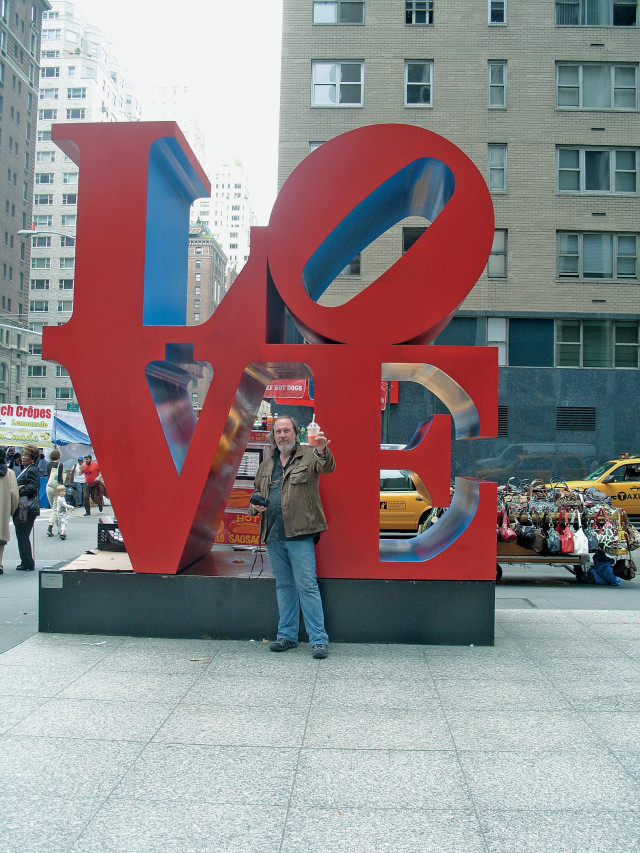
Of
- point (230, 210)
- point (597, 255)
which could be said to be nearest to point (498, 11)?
point (597, 255)

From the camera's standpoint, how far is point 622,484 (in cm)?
1773

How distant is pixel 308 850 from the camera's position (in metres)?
3.01

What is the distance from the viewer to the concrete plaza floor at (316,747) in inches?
124

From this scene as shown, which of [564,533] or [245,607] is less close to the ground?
[564,533]

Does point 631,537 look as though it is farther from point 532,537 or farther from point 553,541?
point 532,537

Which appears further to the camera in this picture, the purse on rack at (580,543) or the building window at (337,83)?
the building window at (337,83)

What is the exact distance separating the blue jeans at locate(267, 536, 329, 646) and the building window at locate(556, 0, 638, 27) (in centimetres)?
2610

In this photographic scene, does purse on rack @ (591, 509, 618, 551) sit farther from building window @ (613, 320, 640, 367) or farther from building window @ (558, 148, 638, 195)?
building window @ (558, 148, 638, 195)

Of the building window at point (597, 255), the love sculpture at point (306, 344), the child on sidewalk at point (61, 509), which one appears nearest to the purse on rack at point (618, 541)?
the love sculpture at point (306, 344)

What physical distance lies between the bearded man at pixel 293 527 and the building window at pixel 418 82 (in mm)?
22569

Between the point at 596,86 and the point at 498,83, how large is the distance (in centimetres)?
351

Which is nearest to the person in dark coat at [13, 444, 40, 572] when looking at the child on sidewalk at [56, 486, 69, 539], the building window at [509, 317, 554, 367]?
the child on sidewalk at [56, 486, 69, 539]

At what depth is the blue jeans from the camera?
5.80 metres

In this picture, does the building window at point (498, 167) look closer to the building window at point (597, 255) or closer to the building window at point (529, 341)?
the building window at point (597, 255)
